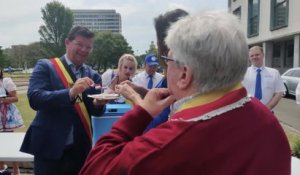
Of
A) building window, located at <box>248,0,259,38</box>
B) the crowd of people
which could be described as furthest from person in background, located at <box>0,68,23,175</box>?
building window, located at <box>248,0,259,38</box>

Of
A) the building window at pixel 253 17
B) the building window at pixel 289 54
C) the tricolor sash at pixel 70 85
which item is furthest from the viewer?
the building window at pixel 253 17

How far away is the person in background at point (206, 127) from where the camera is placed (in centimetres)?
106

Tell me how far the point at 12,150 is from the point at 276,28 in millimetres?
21740

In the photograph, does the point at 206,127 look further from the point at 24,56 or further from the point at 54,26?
the point at 24,56

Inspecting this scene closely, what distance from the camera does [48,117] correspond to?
Answer: 283 centimetres

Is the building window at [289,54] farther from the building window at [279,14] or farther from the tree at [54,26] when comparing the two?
the tree at [54,26]

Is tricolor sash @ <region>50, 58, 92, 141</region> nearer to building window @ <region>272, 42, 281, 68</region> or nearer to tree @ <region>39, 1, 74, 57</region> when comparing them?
building window @ <region>272, 42, 281, 68</region>

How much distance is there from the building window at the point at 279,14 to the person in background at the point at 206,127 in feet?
70.9

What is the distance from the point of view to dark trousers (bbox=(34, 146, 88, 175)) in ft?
9.28

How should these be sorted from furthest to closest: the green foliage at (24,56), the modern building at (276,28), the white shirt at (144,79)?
the green foliage at (24,56) → the modern building at (276,28) → the white shirt at (144,79)

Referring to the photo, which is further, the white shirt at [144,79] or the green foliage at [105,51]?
the green foliage at [105,51]

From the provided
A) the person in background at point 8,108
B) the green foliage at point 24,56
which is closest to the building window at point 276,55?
the person in background at point 8,108

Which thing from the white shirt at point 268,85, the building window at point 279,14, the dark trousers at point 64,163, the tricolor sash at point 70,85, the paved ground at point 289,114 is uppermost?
the building window at point 279,14

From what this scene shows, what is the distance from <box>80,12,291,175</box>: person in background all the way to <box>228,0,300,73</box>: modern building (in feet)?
66.1
